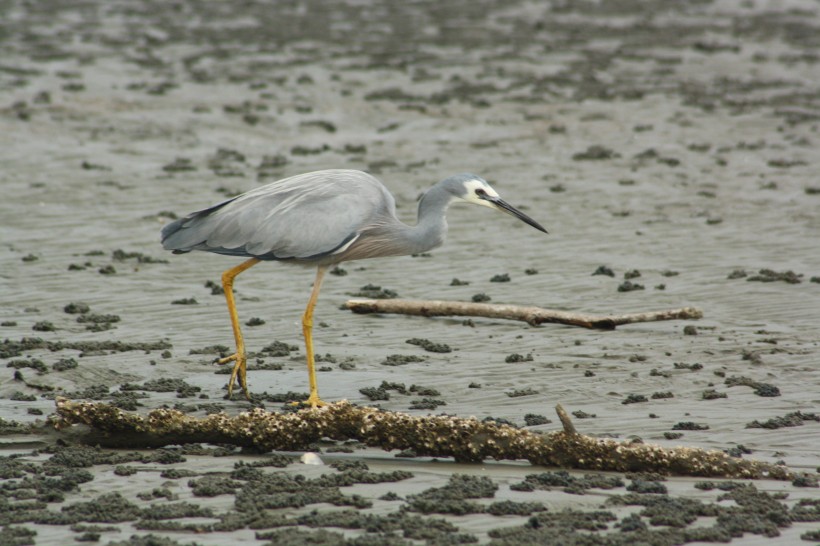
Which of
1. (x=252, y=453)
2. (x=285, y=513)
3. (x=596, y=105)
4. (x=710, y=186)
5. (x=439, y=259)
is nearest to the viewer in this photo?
(x=285, y=513)

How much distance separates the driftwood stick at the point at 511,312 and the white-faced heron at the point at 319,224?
1.65 metres

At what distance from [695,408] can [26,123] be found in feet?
43.1

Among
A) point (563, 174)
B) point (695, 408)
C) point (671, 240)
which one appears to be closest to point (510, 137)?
point (563, 174)

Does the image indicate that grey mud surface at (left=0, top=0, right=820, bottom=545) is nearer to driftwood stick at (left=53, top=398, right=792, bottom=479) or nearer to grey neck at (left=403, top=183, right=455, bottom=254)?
driftwood stick at (left=53, top=398, right=792, bottom=479)

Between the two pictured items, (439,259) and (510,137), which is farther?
(510,137)

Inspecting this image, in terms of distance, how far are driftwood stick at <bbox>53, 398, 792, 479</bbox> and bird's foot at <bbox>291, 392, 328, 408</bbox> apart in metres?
0.90

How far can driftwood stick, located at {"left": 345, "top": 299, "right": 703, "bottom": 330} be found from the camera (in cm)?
1045

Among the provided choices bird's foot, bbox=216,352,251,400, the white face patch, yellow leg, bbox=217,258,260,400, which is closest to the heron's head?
the white face patch

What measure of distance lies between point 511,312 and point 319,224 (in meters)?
2.45

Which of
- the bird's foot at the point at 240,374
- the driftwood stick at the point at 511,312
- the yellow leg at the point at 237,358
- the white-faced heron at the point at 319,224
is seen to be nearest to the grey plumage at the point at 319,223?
the white-faced heron at the point at 319,224

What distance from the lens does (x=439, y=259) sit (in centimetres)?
1326

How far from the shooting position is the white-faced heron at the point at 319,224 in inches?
355

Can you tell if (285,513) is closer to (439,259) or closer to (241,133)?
(439,259)

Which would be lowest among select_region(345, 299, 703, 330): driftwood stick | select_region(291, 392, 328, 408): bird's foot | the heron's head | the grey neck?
select_region(291, 392, 328, 408): bird's foot
